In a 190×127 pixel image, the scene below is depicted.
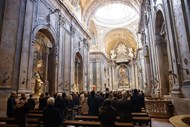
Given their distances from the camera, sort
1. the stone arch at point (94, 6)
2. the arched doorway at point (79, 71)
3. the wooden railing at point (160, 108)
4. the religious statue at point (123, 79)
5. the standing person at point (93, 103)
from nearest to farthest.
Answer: the standing person at point (93, 103) < the wooden railing at point (160, 108) < the arched doorway at point (79, 71) < the stone arch at point (94, 6) < the religious statue at point (123, 79)

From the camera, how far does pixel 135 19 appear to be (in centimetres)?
2756

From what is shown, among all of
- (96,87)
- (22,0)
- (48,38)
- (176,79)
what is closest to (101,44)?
(96,87)

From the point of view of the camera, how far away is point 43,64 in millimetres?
11336

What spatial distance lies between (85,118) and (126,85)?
3048cm

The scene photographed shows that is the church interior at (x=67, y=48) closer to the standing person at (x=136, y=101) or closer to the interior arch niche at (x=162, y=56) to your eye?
the interior arch niche at (x=162, y=56)

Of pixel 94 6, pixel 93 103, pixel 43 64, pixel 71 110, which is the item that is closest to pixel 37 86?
pixel 43 64

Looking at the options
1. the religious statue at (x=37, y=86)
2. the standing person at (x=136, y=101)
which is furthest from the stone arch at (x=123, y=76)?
the standing person at (x=136, y=101)

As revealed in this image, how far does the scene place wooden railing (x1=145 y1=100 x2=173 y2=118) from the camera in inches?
286

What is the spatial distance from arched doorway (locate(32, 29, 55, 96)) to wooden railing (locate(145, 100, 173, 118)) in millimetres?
6213

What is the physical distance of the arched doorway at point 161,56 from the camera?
9.52 metres

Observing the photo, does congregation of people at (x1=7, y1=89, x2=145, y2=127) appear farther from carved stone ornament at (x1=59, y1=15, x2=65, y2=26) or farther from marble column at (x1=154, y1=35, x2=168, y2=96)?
carved stone ornament at (x1=59, y1=15, x2=65, y2=26)

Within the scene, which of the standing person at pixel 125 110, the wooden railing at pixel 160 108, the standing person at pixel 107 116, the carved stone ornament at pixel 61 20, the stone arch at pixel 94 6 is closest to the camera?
the standing person at pixel 107 116

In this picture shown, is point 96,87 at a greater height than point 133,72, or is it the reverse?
point 133,72

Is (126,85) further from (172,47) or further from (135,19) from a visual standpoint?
(172,47)
